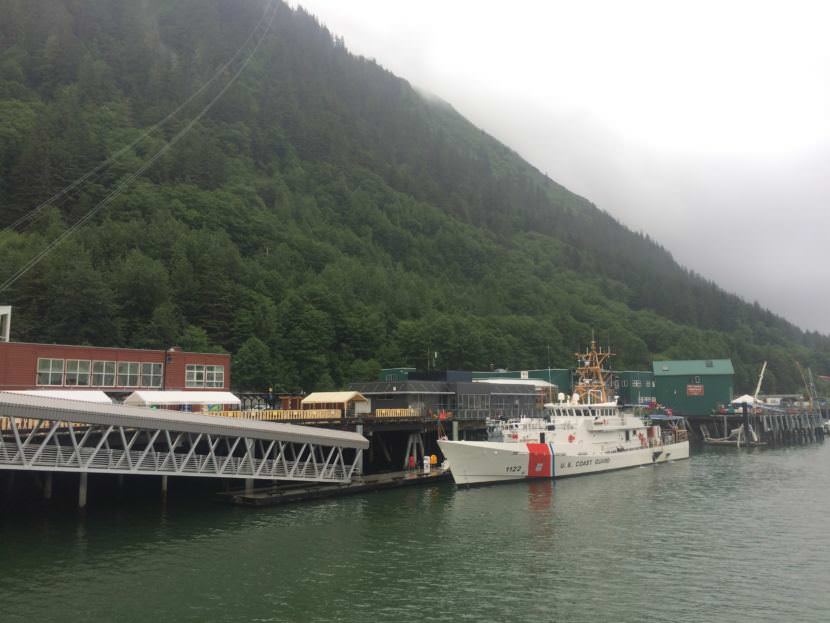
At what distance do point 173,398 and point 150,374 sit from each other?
8.64 m

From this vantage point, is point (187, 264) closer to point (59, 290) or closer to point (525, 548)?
point (59, 290)

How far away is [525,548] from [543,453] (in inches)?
1097

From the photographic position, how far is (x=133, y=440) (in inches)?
1615

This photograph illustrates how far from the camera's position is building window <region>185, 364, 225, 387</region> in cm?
6756

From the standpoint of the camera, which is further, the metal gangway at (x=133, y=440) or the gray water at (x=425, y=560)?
the metal gangway at (x=133, y=440)

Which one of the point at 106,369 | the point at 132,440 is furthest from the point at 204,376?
the point at 132,440

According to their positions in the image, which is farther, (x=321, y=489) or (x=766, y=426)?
(x=766, y=426)

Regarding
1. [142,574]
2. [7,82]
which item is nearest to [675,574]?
[142,574]

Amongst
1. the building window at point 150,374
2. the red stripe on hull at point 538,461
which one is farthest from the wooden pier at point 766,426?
the building window at point 150,374

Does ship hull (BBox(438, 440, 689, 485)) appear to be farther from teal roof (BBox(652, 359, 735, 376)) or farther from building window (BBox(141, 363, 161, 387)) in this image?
teal roof (BBox(652, 359, 735, 376))

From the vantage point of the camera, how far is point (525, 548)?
123 ft

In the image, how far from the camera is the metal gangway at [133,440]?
3731 centimetres

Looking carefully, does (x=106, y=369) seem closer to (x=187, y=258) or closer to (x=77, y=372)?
(x=77, y=372)

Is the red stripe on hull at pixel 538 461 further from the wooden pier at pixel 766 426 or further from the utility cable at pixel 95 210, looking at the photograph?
the wooden pier at pixel 766 426
